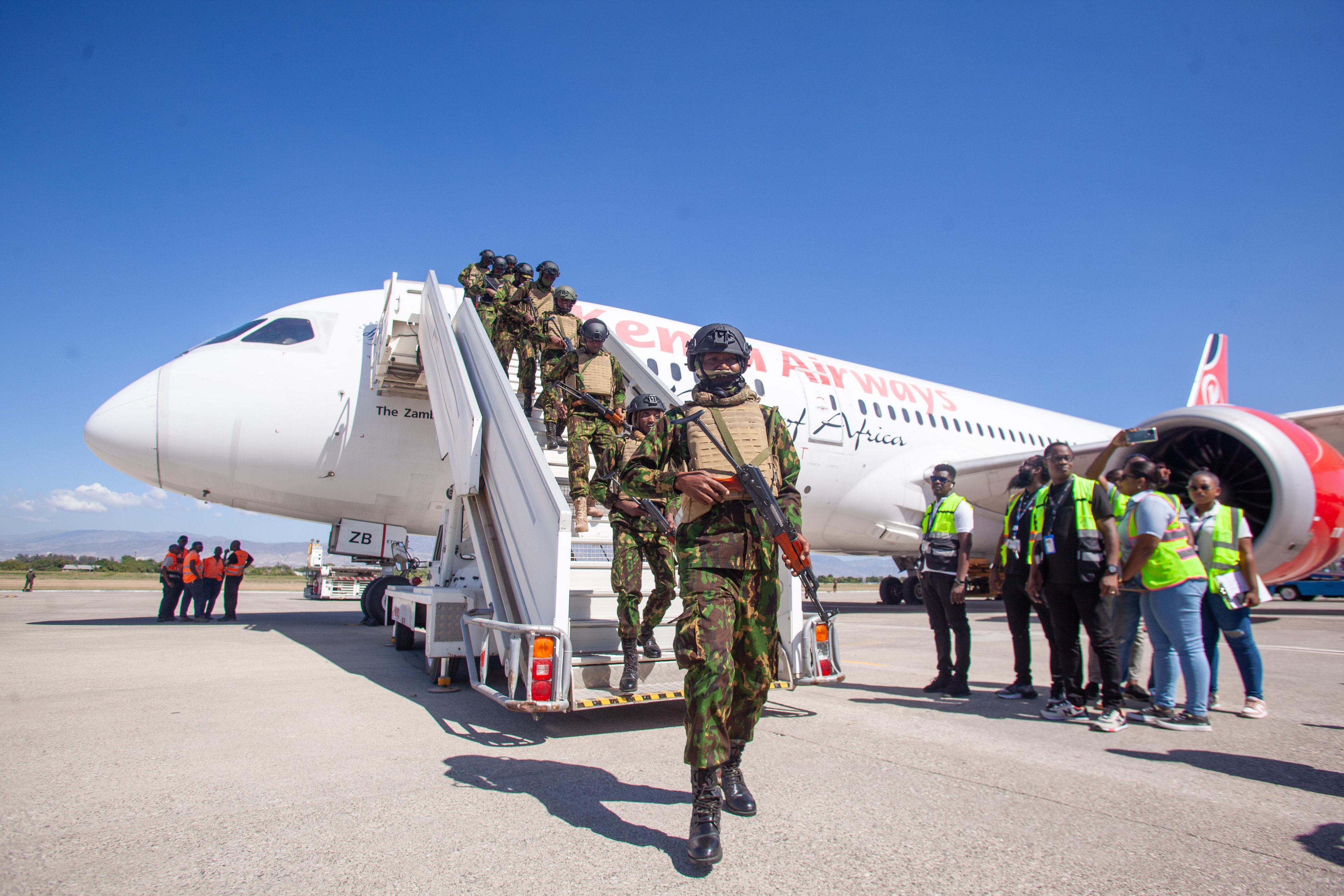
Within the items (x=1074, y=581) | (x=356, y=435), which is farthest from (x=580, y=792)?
(x=356, y=435)

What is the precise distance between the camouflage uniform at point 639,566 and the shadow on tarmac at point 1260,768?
2.46 m

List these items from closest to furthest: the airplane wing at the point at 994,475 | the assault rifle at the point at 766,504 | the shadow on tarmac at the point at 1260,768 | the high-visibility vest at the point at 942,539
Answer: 1. the assault rifle at the point at 766,504
2. the shadow on tarmac at the point at 1260,768
3. the high-visibility vest at the point at 942,539
4. the airplane wing at the point at 994,475

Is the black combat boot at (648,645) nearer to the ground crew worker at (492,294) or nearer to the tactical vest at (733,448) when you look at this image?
the tactical vest at (733,448)

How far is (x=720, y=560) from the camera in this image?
2.65 m

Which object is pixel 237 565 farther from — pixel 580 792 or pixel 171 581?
pixel 580 792

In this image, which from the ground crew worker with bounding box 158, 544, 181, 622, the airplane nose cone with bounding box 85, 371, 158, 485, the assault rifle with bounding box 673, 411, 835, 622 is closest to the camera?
the assault rifle with bounding box 673, 411, 835, 622

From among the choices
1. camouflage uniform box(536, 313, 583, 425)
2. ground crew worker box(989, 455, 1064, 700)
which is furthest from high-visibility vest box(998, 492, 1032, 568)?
camouflage uniform box(536, 313, 583, 425)

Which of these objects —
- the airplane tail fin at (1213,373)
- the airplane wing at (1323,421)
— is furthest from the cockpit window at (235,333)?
the airplane tail fin at (1213,373)

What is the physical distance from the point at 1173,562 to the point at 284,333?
29.2 feet

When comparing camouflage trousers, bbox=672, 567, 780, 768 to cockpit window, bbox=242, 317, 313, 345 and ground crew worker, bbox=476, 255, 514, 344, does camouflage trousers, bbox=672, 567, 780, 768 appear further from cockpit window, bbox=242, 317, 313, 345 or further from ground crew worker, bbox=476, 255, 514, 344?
cockpit window, bbox=242, 317, 313, 345

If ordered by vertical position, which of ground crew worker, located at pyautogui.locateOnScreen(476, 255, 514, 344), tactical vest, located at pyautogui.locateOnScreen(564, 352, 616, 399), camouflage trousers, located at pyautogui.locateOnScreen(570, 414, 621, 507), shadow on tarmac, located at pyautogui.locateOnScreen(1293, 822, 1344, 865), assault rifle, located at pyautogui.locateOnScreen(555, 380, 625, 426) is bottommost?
shadow on tarmac, located at pyautogui.locateOnScreen(1293, 822, 1344, 865)

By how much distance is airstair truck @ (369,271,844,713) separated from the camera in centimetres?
374

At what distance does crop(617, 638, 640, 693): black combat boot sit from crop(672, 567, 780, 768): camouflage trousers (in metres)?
1.30

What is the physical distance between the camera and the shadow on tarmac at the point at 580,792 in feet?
8.03
